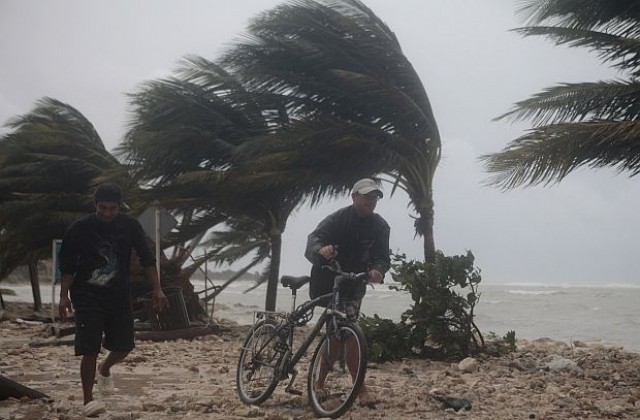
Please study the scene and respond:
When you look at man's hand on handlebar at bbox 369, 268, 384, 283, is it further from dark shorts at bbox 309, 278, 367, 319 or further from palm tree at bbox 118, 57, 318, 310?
palm tree at bbox 118, 57, 318, 310

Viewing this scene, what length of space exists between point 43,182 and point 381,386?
1349 cm

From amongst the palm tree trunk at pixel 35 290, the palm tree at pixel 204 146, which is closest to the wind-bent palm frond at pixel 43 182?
the palm tree trunk at pixel 35 290

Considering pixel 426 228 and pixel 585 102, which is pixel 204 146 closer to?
pixel 426 228

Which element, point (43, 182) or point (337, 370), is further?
point (43, 182)

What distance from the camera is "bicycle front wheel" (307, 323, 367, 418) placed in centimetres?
446

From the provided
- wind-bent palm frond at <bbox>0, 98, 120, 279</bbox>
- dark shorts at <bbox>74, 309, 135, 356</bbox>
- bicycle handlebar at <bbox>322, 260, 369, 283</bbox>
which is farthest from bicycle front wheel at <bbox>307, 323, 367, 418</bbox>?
wind-bent palm frond at <bbox>0, 98, 120, 279</bbox>

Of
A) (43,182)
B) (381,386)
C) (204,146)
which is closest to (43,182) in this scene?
(43,182)

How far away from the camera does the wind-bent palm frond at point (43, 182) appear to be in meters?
16.8

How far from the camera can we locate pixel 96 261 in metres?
4.71

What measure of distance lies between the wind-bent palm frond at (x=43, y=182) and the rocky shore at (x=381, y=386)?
7615 mm

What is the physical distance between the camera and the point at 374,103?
467 inches

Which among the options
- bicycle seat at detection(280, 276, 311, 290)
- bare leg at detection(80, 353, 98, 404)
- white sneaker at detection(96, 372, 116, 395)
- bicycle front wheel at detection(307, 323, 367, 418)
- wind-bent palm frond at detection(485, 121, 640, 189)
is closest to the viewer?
bicycle front wheel at detection(307, 323, 367, 418)

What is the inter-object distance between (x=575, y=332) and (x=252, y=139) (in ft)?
33.2

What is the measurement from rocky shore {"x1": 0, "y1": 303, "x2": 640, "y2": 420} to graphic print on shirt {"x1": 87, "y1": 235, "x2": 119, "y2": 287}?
0.87m
